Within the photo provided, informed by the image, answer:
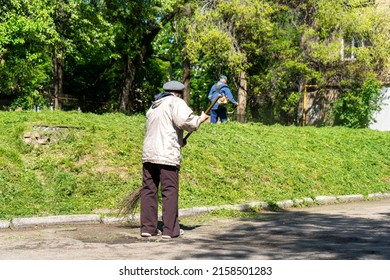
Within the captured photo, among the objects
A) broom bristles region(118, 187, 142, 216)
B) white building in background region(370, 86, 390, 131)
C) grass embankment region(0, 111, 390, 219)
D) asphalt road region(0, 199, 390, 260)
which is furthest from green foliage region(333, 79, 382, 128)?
broom bristles region(118, 187, 142, 216)

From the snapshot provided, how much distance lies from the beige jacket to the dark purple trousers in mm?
143

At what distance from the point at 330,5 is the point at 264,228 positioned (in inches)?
896

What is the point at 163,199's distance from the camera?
1078cm

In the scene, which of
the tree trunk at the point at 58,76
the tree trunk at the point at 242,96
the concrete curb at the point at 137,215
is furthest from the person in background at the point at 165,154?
the tree trunk at the point at 58,76

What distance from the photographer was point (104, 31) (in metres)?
35.3

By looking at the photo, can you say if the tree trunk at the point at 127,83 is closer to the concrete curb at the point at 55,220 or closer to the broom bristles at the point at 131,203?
the concrete curb at the point at 55,220

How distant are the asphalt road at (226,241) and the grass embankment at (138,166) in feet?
5.82

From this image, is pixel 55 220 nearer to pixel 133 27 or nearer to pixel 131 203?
pixel 131 203

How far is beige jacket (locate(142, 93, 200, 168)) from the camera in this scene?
10.6 meters

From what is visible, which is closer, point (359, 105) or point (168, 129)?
point (168, 129)

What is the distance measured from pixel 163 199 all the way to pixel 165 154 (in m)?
0.64

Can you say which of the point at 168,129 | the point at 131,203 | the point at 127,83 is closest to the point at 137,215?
the point at 131,203
